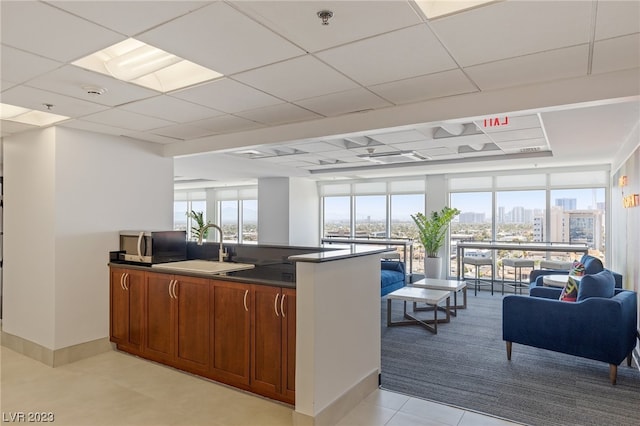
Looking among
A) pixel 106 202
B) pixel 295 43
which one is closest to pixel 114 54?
pixel 295 43

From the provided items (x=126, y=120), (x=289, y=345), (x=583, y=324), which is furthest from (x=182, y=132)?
(x=583, y=324)

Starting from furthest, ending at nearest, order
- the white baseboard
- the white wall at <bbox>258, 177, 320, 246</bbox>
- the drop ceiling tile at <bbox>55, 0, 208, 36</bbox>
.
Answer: the white wall at <bbox>258, 177, 320, 246</bbox> < the white baseboard < the drop ceiling tile at <bbox>55, 0, 208, 36</bbox>

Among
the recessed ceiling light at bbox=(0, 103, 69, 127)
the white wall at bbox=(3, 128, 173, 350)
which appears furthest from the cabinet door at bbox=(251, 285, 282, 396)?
the recessed ceiling light at bbox=(0, 103, 69, 127)

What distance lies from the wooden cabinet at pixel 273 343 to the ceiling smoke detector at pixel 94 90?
1877mm

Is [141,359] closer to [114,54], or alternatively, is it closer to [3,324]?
[3,324]

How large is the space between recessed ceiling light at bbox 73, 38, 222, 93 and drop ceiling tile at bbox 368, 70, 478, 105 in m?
1.25

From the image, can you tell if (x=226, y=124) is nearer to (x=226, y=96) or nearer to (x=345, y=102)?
(x=226, y=96)

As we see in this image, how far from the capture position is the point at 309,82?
2.73 m

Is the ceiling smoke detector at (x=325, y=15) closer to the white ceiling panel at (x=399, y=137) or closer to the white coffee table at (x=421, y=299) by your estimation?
the white ceiling panel at (x=399, y=137)

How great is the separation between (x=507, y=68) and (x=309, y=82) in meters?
1.31

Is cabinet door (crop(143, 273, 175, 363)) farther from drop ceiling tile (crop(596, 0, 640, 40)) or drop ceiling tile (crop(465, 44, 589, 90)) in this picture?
drop ceiling tile (crop(596, 0, 640, 40))

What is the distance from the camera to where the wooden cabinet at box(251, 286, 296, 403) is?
9.17 feet

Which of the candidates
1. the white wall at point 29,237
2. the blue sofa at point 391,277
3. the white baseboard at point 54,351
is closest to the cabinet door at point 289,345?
the white baseboard at point 54,351

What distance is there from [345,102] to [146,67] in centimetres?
151
